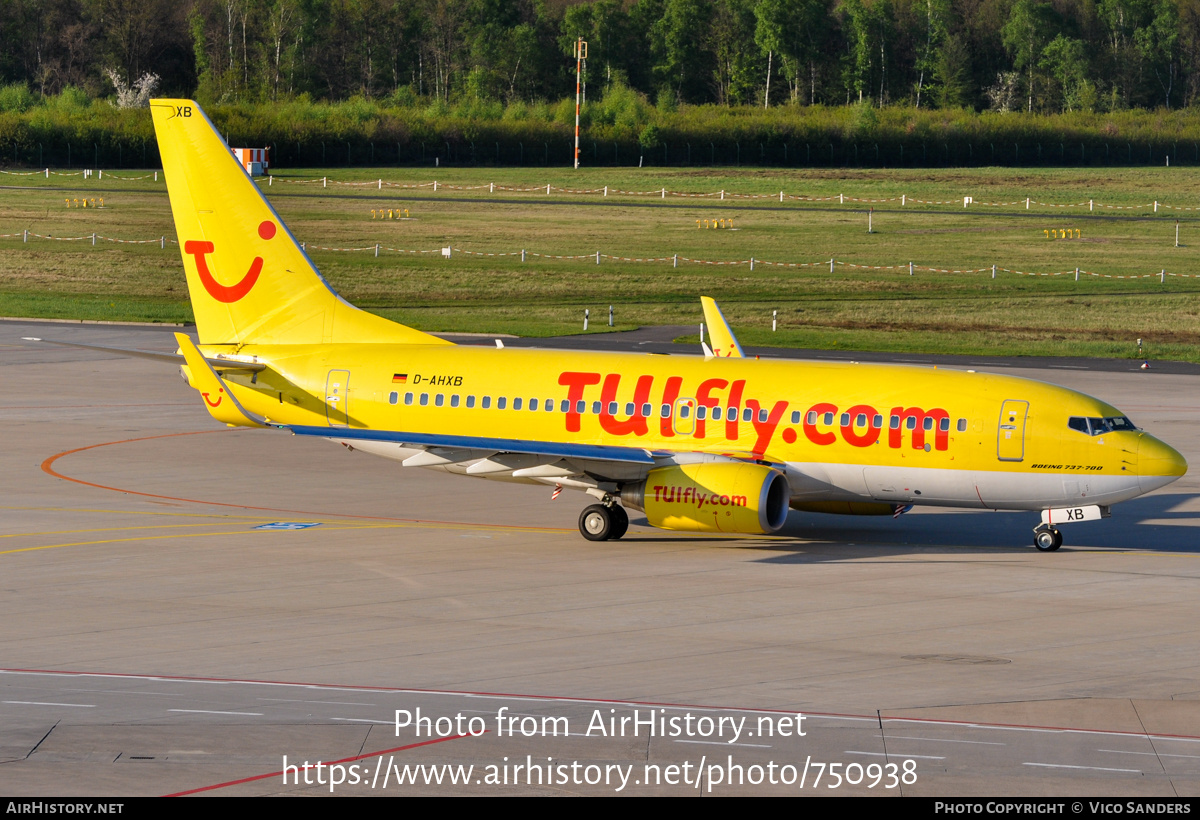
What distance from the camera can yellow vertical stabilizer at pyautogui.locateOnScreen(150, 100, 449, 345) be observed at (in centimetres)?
3822

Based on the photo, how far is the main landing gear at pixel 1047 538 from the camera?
110 ft

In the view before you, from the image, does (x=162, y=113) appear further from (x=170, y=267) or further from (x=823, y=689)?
(x=170, y=267)

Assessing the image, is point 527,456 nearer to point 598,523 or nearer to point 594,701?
point 598,523

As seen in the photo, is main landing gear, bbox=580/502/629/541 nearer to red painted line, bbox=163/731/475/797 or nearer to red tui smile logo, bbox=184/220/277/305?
red tui smile logo, bbox=184/220/277/305

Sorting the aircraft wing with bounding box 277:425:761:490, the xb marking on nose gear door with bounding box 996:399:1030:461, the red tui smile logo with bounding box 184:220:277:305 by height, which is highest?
the red tui smile logo with bounding box 184:220:277:305

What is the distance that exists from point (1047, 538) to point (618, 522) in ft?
33.6

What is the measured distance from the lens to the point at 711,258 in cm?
11669

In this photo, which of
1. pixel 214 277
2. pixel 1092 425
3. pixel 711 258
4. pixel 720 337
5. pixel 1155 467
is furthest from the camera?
pixel 711 258

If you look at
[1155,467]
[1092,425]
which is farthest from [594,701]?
[1155,467]

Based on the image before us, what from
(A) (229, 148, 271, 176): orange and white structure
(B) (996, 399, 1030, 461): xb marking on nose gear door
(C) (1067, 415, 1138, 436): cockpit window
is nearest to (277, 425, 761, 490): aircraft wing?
(B) (996, 399, 1030, 461): xb marking on nose gear door

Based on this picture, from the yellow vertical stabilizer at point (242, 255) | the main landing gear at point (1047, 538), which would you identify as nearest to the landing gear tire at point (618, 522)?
the yellow vertical stabilizer at point (242, 255)

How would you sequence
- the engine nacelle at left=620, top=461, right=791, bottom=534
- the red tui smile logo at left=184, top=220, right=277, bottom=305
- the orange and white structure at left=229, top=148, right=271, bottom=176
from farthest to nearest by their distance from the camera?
the orange and white structure at left=229, top=148, right=271, bottom=176
the red tui smile logo at left=184, top=220, right=277, bottom=305
the engine nacelle at left=620, top=461, right=791, bottom=534

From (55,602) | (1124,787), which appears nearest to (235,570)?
(55,602)

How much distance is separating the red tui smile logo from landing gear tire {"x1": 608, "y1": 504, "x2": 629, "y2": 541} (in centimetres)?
1199
